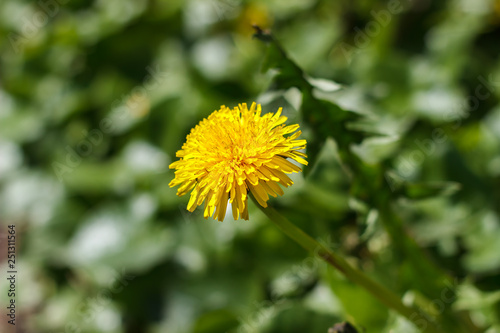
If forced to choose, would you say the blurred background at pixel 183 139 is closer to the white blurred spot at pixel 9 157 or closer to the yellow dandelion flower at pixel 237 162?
the white blurred spot at pixel 9 157

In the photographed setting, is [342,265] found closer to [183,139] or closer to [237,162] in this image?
[237,162]

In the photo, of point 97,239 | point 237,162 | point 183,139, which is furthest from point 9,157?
point 237,162

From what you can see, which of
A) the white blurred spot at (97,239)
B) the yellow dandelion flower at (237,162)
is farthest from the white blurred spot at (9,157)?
the yellow dandelion flower at (237,162)

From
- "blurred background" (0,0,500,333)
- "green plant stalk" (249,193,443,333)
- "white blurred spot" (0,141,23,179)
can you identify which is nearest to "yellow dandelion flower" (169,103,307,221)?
"green plant stalk" (249,193,443,333)

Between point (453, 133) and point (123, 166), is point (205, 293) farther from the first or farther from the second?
point (453, 133)

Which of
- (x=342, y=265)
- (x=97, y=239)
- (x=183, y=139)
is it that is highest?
(x=183, y=139)

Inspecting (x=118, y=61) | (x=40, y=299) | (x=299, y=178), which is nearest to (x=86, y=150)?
(x=118, y=61)
